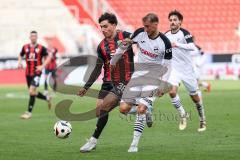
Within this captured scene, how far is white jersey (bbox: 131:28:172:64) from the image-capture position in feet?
37.8

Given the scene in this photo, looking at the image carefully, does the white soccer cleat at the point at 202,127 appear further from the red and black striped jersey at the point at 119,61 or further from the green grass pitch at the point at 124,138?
the red and black striped jersey at the point at 119,61

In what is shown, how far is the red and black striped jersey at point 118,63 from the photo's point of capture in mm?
11516

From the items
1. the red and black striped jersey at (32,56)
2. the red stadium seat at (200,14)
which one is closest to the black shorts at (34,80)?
the red and black striped jersey at (32,56)

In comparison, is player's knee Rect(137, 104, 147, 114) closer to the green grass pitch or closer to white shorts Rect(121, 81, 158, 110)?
white shorts Rect(121, 81, 158, 110)

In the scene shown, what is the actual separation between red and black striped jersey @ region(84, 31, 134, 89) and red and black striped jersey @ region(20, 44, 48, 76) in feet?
27.1

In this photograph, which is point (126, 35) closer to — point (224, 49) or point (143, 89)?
point (143, 89)

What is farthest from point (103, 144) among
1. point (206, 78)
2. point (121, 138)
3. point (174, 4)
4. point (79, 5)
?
point (174, 4)

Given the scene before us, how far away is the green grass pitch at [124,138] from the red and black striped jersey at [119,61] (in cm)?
124

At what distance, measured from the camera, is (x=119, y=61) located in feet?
37.8

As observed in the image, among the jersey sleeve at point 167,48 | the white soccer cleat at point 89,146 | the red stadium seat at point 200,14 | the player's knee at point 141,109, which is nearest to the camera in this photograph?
the white soccer cleat at point 89,146

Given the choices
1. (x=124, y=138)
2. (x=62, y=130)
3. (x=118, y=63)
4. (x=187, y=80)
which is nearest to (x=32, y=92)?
(x=187, y=80)

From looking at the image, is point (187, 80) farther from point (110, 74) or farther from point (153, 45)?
point (110, 74)

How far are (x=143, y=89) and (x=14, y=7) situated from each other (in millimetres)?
32590

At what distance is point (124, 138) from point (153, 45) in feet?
8.40
